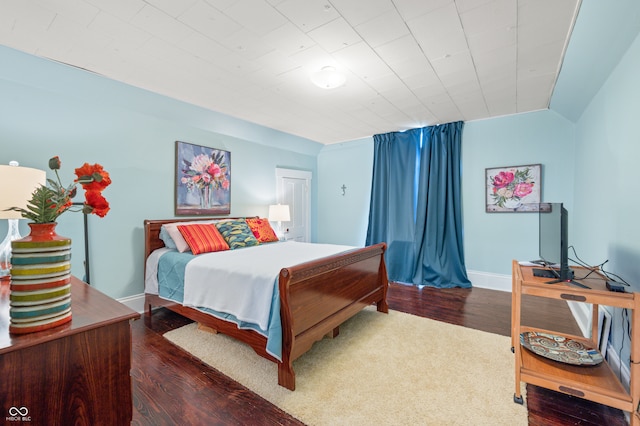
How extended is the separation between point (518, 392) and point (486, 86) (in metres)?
2.83

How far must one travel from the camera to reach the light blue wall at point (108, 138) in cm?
246

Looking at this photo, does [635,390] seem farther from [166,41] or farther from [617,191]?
[166,41]

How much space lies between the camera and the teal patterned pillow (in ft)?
11.3

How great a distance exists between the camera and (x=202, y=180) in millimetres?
3824

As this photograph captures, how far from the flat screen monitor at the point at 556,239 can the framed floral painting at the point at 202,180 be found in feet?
12.1

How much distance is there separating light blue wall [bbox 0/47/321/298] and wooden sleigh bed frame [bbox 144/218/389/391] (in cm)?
28

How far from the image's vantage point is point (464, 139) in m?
4.30

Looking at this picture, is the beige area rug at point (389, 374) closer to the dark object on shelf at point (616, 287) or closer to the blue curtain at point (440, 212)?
the dark object on shelf at point (616, 287)

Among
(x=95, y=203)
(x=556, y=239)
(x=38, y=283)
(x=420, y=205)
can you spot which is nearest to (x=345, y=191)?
(x=420, y=205)

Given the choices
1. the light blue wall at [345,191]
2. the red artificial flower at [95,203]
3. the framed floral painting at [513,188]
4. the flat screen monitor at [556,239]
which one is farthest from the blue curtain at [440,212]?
the red artificial flower at [95,203]

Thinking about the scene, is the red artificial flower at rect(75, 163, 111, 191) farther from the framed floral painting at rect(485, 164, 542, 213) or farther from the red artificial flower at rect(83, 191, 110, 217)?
the framed floral painting at rect(485, 164, 542, 213)

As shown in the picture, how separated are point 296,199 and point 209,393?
150 inches

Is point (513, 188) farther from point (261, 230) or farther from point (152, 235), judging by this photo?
point (152, 235)

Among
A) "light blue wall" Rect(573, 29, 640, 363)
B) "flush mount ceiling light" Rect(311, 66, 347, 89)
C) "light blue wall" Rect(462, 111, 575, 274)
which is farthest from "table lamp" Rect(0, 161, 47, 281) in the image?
"light blue wall" Rect(462, 111, 575, 274)
